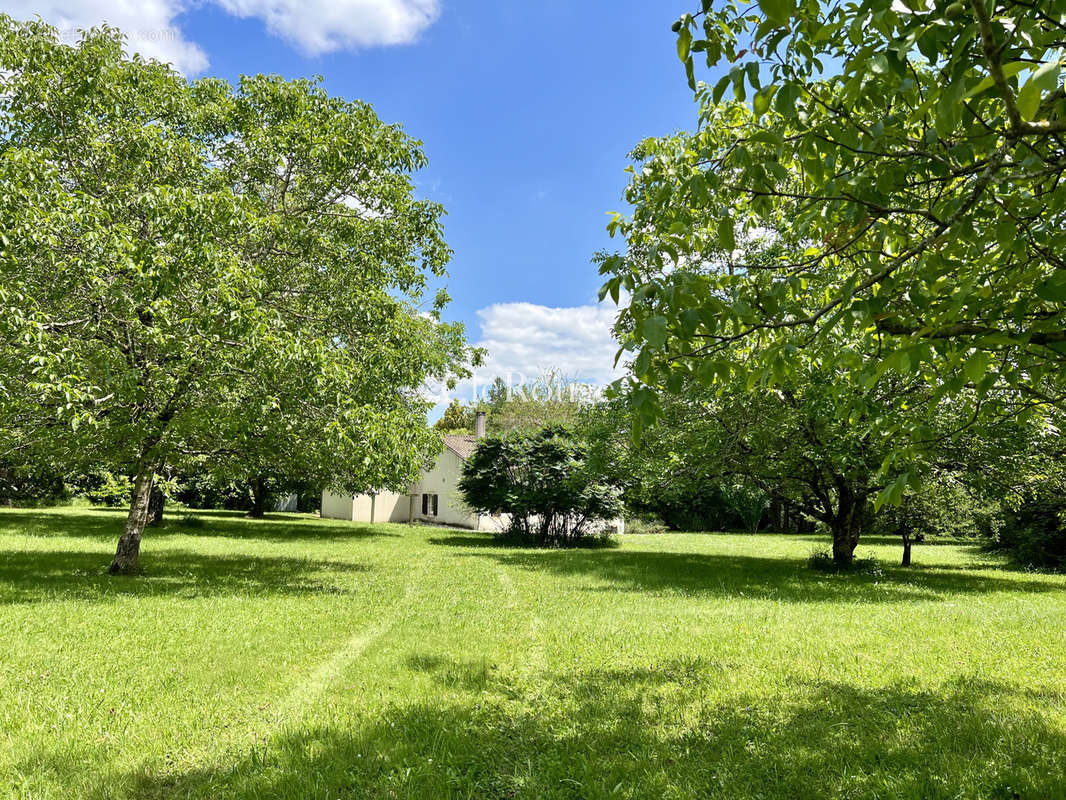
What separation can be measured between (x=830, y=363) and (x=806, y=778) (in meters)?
2.69

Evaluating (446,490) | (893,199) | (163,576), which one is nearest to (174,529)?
(163,576)

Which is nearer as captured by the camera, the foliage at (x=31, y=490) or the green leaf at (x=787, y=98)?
the green leaf at (x=787, y=98)

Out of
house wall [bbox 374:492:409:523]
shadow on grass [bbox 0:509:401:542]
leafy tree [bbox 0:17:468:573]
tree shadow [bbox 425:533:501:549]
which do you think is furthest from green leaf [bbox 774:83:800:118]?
house wall [bbox 374:492:409:523]

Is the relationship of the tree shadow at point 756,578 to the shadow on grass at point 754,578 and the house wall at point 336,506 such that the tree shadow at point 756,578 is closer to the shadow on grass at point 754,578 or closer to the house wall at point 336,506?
the shadow on grass at point 754,578

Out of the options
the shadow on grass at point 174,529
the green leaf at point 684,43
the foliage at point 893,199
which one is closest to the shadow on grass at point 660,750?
the foliage at point 893,199

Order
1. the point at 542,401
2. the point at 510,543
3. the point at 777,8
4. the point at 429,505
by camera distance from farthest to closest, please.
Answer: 1. the point at 542,401
2. the point at 429,505
3. the point at 510,543
4. the point at 777,8

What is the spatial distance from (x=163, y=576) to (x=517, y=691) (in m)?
9.56

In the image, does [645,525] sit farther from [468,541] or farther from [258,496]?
[258,496]

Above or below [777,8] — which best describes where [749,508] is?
below

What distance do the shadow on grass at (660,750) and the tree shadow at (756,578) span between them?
623 centimetres

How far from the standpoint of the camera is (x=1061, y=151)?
11.7 ft

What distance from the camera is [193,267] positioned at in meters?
9.00

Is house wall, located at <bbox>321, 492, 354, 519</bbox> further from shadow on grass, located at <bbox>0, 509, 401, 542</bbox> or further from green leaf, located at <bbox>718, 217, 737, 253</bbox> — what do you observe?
green leaf, located at <bbox>718, 217, 737, 253</bbox>

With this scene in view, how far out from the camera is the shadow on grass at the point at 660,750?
3826 mm
